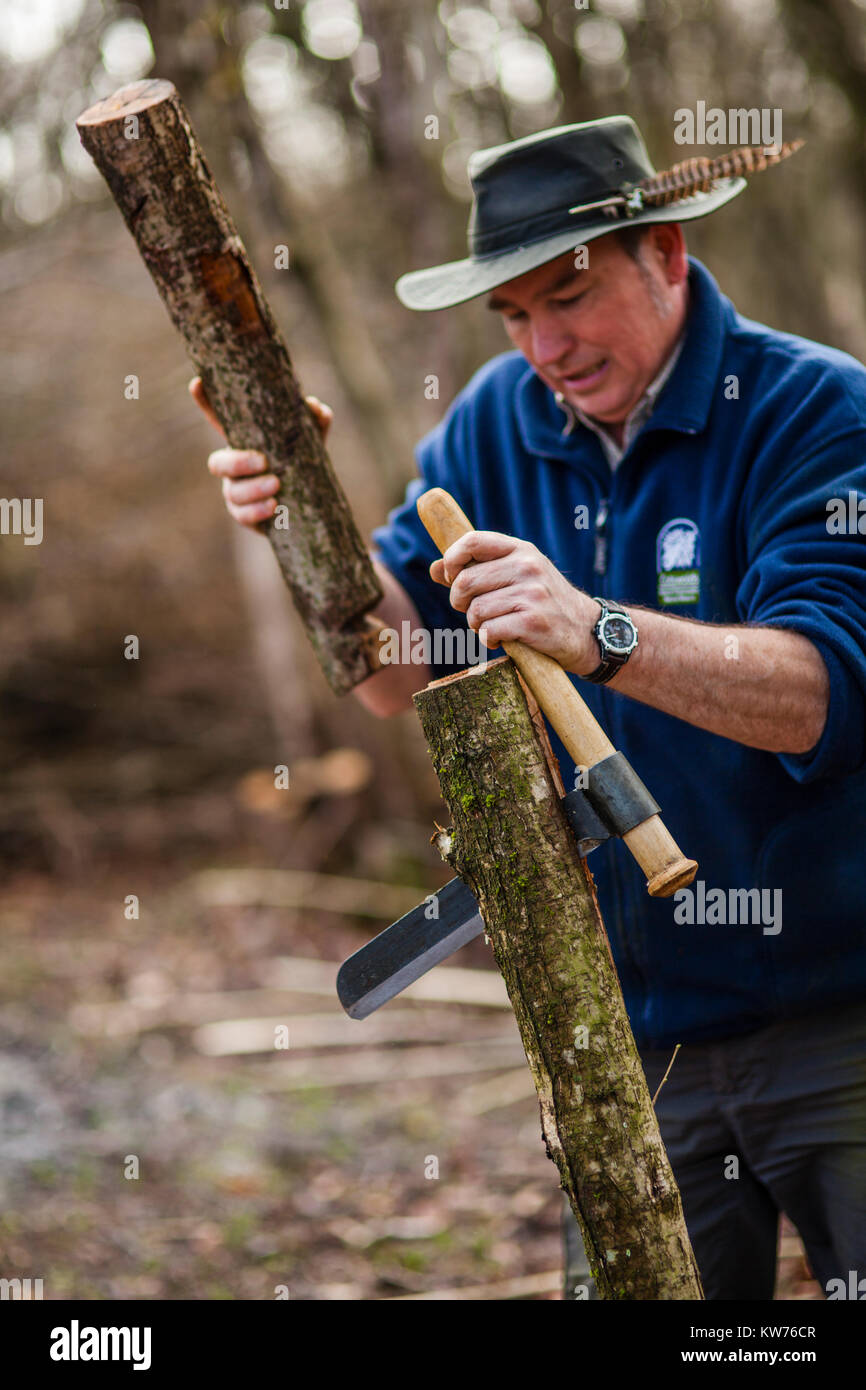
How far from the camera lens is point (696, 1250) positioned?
98.1 inches

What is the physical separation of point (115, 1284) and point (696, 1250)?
2.24 m

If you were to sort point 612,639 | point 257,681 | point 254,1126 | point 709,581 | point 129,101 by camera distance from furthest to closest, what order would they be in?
point 257,681
point 254,1126
point 709,581
point 129,101
point 612,639

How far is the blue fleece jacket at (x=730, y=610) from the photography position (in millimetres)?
2260

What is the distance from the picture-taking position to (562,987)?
186 cm

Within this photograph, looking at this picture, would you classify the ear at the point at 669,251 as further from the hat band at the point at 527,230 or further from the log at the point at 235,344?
the log at the point at 235,344

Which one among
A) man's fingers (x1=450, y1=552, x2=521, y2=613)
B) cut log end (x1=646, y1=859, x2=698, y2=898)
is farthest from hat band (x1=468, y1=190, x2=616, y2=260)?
cut log end (x1=646, y1=859, x2=698, y2=898)

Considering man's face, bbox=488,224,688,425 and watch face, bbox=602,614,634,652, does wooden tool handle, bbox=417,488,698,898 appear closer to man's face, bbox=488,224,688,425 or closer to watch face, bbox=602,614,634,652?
watch face, bbox=602,614,634,652

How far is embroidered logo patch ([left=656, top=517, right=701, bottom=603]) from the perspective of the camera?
2432 millimetres

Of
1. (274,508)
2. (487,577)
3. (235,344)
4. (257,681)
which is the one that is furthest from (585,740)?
(257,681)

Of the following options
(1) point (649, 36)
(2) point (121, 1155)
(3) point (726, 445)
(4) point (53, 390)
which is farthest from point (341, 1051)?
(1) point (649, 36)

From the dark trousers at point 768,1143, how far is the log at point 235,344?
1.21 m

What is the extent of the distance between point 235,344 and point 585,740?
1215mm

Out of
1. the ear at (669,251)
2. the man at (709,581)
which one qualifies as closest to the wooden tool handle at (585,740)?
the man at (709,581)

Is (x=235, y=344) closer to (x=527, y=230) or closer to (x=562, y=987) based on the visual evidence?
(x=527, y=230)
